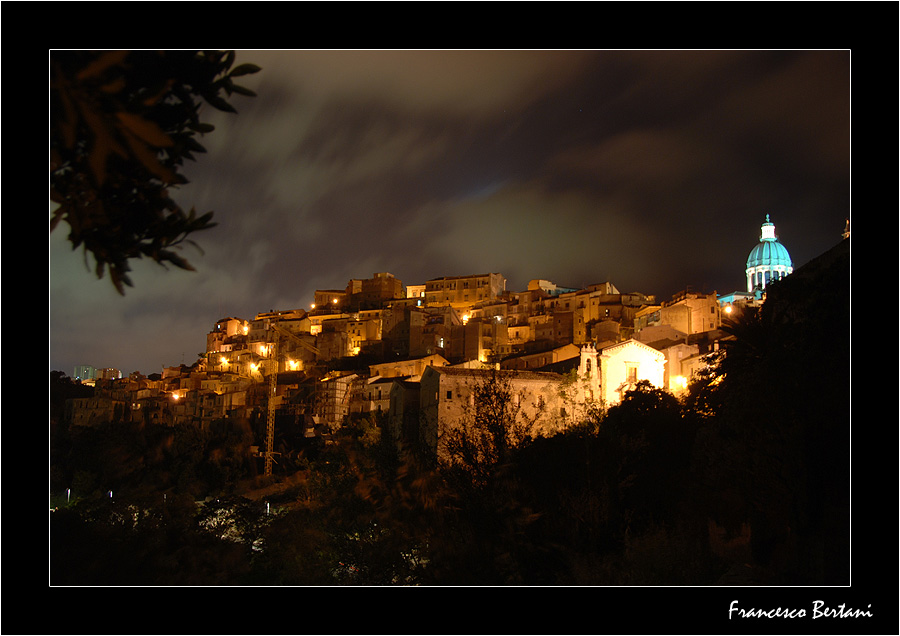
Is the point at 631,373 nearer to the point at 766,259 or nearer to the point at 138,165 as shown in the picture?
the point at 138,165

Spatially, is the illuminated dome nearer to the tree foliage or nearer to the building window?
the building window

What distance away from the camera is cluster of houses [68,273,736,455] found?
34719 millimetres

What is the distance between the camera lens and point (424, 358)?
5022 centimetres

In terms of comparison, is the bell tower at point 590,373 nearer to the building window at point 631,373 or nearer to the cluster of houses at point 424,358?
the cluster of houses at point 424,358

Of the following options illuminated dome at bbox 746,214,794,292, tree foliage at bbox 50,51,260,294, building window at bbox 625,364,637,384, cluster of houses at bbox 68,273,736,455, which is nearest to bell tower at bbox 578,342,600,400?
cluster of houses at bbox 68,273,736,455

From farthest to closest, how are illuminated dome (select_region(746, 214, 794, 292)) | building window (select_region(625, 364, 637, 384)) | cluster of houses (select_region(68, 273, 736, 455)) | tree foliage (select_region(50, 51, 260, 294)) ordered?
illuminated dome (select_region(746, 214, 794, 292)) < building window (select_region(625, 364, 637, 384)) < cluster of houses (select_region(68, 273, 736, 455)) < tree foliage (select_region(50, 51, 260, 294))

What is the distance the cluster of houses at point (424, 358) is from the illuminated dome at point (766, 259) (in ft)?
47.3

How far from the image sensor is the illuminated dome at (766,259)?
71.2 metres

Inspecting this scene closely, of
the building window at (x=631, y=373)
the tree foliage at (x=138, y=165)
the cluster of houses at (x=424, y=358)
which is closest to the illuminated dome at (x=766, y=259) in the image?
the cluster of houses at (x=424, y=358)

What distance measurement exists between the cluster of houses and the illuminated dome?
47.3 feet

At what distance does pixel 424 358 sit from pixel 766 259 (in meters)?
40.0

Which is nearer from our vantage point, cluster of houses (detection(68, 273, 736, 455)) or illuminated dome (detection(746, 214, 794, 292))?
cluster of houses (detection(68, 273, 736, 455))

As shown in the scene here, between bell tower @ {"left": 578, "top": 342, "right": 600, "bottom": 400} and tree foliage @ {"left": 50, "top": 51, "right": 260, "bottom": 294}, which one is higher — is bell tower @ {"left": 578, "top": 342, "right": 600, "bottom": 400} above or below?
below

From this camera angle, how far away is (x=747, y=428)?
1500cm
